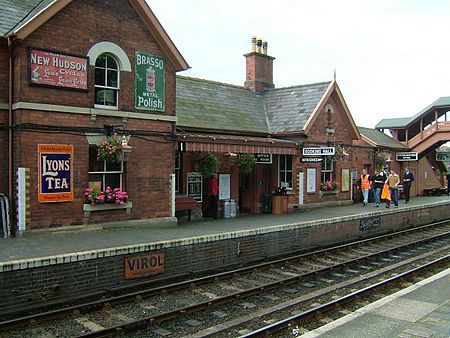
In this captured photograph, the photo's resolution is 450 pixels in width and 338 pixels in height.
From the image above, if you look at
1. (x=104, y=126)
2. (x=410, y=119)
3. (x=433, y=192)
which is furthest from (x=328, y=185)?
(x=433, y=192)

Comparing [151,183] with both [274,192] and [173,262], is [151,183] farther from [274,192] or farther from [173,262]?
[274,192]

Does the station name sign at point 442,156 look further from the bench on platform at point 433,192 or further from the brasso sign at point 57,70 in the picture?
the brasso sign at point 57,70

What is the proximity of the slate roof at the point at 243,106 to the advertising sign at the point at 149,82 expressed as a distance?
2446mm

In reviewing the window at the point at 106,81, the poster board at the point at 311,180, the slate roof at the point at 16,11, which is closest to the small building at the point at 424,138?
the poster board at the point at 311,180

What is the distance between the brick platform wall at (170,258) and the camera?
767cm

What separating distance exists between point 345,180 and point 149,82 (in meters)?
12.0

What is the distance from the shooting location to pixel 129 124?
41.0 ft

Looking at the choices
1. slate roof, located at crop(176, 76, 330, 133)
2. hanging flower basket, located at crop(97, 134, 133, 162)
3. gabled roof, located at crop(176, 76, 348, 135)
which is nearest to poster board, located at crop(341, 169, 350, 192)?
gabled roof, located at crop(176, 76, 348, 135)

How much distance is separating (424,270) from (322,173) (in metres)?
9.53

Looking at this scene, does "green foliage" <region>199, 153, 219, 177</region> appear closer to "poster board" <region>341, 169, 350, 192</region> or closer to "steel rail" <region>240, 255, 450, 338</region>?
"steel rail" <region>240, 255, 450, 338</region>

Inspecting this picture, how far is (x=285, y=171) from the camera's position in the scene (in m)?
18.9

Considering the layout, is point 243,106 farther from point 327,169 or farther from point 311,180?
point 327,169

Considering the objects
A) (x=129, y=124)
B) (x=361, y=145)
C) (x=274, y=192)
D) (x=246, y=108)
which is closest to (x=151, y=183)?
(x=129, y=124)

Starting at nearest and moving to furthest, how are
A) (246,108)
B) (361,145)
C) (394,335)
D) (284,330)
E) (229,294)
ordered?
(394,335)
(284,330)
(229,294)
(246,108)
(361,145)
